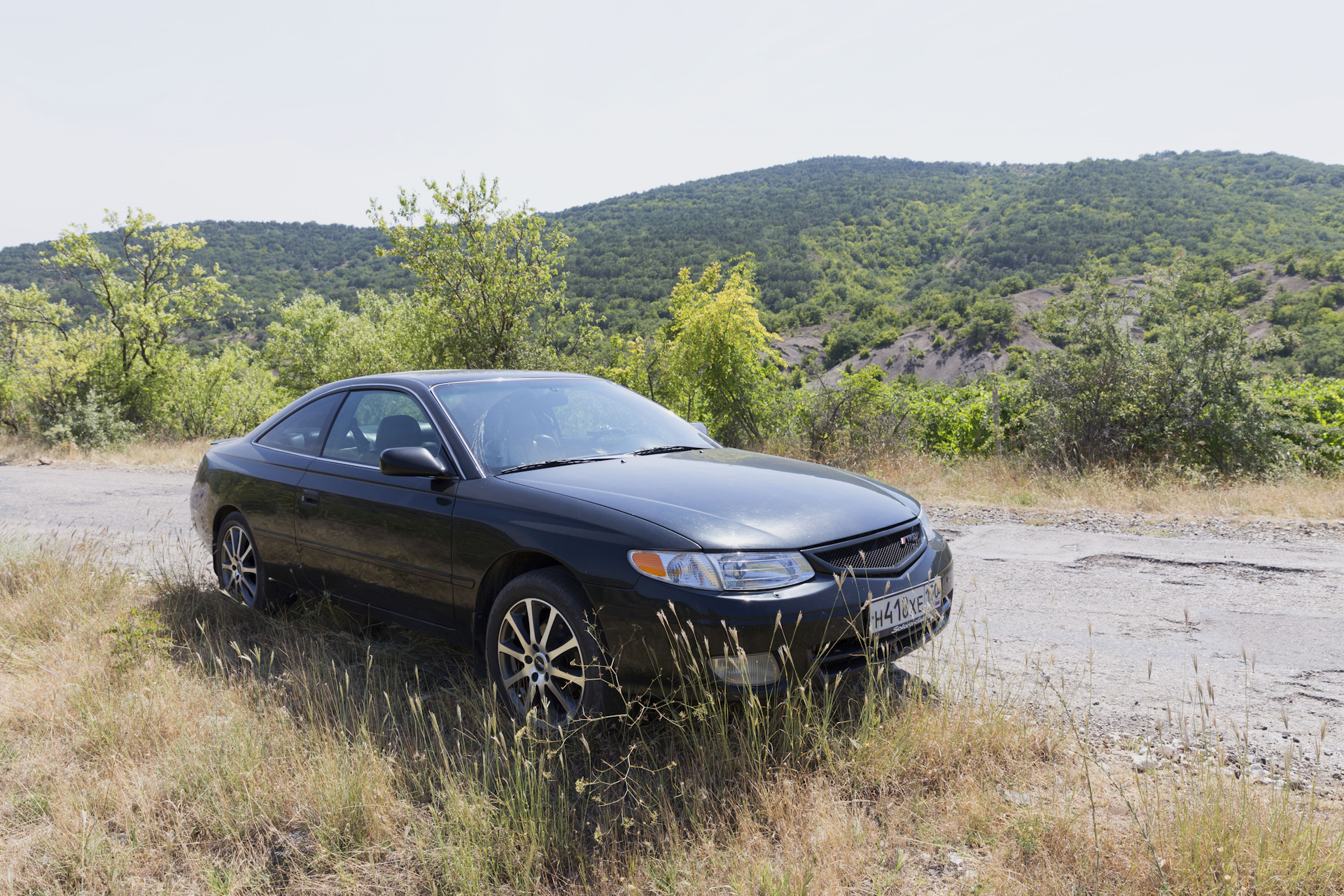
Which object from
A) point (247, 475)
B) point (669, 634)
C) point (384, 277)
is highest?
point (384, 277)

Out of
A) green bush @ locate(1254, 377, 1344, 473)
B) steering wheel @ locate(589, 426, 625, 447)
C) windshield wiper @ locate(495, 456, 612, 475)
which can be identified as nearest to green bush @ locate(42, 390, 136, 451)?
steering wheel @ locate(589, 426, 625, 447)

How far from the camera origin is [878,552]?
310 centimetres

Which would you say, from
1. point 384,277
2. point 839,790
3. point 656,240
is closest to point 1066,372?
point 839,790

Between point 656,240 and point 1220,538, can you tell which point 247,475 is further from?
point 656,240

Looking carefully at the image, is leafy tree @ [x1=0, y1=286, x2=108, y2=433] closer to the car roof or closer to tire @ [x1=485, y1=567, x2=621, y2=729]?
the car roof

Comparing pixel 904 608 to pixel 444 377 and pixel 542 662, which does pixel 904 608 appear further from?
pixel 444 377

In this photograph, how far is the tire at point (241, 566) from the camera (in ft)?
15.4

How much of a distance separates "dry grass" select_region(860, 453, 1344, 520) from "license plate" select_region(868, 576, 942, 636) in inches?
238

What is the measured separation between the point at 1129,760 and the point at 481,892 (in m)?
2.37

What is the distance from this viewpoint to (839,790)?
269cm

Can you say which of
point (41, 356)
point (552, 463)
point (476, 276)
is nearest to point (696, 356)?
point (476, 276)

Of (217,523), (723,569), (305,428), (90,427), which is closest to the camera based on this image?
(723,569)

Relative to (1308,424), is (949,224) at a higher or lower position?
higher

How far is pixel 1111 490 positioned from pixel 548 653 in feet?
27.2
